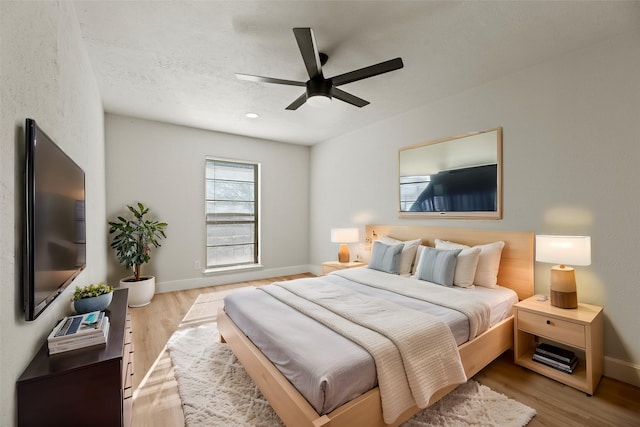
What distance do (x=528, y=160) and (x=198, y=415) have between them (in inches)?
135

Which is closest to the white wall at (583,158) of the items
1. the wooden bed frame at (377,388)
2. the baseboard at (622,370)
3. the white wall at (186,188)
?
the baseboard at (622,370)

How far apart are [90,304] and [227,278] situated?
3.25m

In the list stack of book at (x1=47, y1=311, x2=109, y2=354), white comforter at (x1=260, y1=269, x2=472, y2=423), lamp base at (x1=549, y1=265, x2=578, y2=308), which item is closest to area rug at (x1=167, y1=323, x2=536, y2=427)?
white comforter at (x1=260, y1=269, x2=472, y2=423)

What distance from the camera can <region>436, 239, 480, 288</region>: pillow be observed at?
274 centimetres

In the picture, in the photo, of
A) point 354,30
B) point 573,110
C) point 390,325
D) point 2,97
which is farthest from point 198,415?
point 573,110

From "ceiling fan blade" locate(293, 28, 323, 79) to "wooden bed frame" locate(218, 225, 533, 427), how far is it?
2061 mm

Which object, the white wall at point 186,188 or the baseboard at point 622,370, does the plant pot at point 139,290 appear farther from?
the baseboard at point 622,370

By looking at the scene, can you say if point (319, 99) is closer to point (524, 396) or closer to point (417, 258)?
point (417, 258)

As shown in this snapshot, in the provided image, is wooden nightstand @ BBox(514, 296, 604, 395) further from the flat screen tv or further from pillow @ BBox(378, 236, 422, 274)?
the flat screen tv

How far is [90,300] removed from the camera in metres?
1.81

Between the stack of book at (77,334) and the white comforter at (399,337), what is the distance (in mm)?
1218

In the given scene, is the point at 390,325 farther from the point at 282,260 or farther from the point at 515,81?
the point at 282,260

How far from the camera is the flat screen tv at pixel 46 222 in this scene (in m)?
1.09

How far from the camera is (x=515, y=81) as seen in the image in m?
2.79
